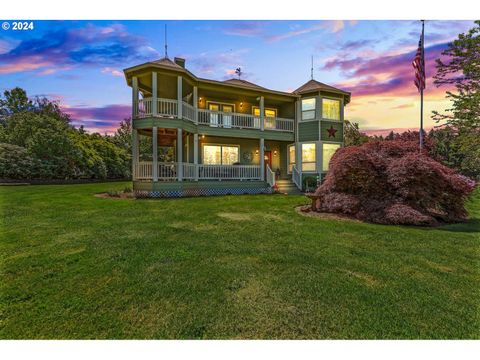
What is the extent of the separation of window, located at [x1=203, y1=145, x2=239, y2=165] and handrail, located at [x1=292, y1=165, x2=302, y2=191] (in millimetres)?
3659

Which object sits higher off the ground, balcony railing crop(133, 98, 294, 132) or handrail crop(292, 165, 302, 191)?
balcony railing crop(133, 98, 294, 132)

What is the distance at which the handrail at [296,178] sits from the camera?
1416 centimetres

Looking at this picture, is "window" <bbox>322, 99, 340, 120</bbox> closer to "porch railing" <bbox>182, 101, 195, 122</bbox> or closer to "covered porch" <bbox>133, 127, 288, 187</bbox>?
"covered porch" <bbox>133, 127, 288, 187</bbox>

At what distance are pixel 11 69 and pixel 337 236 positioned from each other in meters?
6.76

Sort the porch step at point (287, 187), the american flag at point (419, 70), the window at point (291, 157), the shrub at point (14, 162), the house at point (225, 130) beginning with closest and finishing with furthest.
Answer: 1. the shrub at point (14, 162)
2. the american flag at point (419, 70)
3. the house at point (225, 130)
4. the porch step at point (287, 187)
5. the window at point (291, 157)

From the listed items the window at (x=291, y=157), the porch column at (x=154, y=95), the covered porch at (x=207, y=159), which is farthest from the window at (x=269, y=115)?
the porch column at (x=154, y=95)

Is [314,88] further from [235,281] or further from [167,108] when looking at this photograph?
[235,281]

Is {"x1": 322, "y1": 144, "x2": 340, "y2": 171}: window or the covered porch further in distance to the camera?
{"x1": 322, "y1": 144, "x2": 340, "y2": 171}: window

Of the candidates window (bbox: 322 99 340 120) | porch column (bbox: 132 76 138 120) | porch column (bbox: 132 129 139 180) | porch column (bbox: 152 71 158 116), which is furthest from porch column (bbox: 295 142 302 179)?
porch column (bbox: 132 76 138 120)

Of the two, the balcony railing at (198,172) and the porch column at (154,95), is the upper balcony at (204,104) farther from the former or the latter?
the balcony railing at (198,172)

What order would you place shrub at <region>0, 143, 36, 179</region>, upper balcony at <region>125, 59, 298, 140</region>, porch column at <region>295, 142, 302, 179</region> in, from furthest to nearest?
porch column at <region>295, 142, 302, 179</region> → upper balcony at <region>125, 59, 298, 140</region> → shrub at <region>0, 143, 36, 179</region>

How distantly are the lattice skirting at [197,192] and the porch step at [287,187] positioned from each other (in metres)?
0.84

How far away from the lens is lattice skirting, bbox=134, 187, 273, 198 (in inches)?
424
